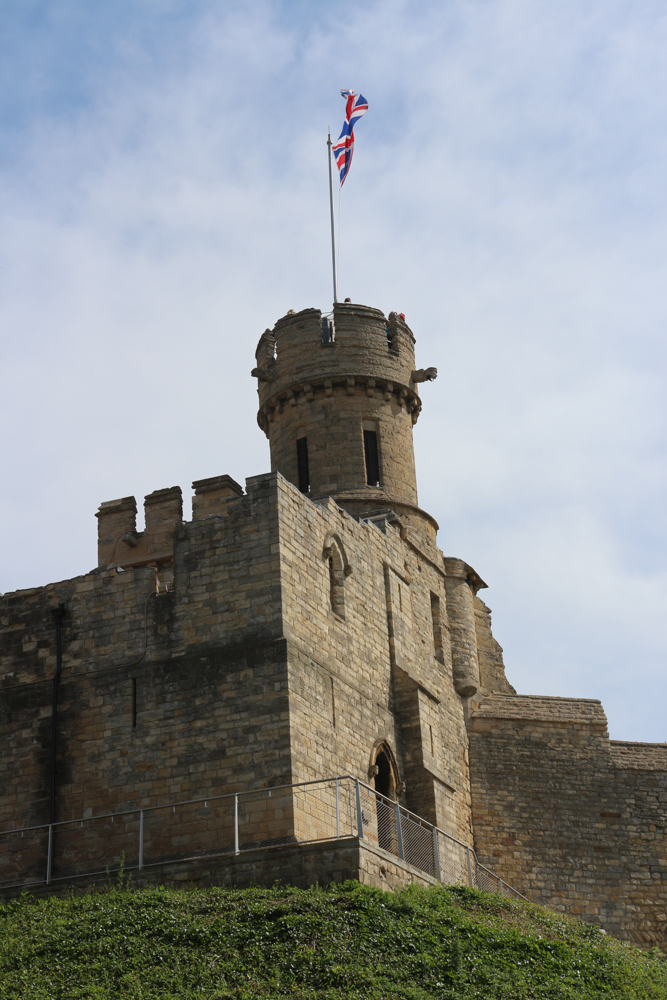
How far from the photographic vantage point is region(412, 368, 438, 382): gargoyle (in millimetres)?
30953

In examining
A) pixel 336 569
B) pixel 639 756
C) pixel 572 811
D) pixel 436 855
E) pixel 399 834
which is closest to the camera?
pixel 399 834

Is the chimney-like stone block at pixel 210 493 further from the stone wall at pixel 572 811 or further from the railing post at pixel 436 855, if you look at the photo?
the stone wall at pixel 572 811

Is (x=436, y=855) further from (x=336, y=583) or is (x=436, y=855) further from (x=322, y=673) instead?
(x=336, y=583)

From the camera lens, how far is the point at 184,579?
22516mm

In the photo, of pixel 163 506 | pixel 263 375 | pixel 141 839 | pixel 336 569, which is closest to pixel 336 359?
pixel 263 375

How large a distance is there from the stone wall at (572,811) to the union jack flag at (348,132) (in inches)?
512

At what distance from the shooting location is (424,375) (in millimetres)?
30984

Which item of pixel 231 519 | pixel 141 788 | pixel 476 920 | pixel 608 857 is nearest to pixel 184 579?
pixel 231 519

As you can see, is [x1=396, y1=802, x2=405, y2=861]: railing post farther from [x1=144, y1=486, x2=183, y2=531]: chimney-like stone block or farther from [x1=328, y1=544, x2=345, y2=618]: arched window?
[x1=144, y1=486, x2=183, y2=531]: chimney-like stone block

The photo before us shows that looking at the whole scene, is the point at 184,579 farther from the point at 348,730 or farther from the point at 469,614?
the point at 469,614

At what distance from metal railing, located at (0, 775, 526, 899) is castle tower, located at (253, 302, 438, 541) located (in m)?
8.40

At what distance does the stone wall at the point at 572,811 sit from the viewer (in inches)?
1070

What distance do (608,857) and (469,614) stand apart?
5.63 meters

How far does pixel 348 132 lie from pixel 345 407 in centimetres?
746
